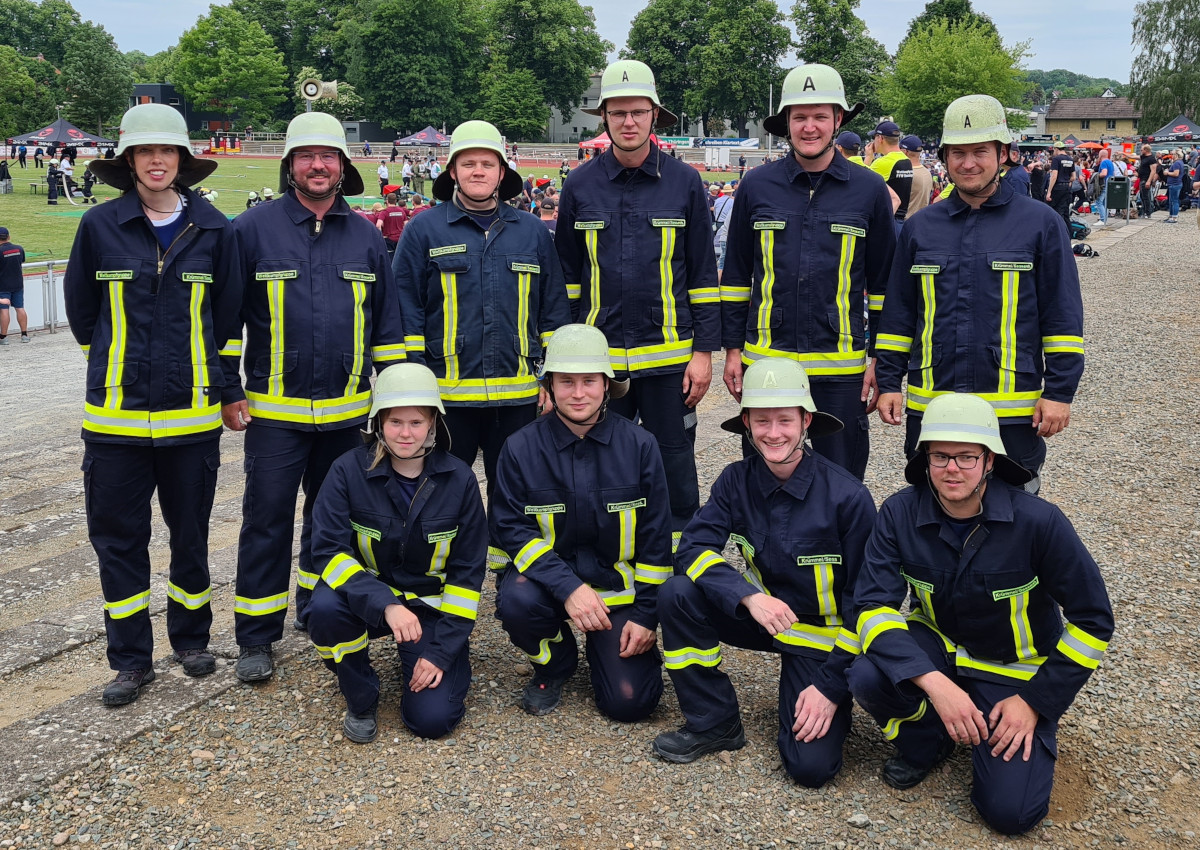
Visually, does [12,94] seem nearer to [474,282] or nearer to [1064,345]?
[474,282]

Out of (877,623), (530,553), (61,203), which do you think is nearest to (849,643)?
(877,623)

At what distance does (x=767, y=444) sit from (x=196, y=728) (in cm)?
255

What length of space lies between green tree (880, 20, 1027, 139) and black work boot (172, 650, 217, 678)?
62.1 m

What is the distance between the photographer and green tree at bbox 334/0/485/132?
303 ft

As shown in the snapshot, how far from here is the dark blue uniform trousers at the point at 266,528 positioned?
4824 mm

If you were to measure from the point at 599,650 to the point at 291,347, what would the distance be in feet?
6.19

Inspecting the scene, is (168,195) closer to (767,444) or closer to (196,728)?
(196,728)

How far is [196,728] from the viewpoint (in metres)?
4.35

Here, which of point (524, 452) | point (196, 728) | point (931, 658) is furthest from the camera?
point (524, 452)

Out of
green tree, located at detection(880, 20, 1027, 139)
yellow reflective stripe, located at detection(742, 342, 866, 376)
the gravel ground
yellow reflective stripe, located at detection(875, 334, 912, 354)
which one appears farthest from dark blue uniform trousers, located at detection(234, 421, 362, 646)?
green tree, located at detection(880, 20, 1027, 139)

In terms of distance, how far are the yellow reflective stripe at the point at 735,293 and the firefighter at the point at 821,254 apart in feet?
0.41

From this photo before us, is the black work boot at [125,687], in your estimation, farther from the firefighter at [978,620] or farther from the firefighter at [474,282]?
the firefighter at [978,620]

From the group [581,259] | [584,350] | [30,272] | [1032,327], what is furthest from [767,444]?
[30,272]

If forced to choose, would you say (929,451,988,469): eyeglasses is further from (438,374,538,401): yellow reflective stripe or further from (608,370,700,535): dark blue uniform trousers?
(438,374,538,401): yellow reflective stripe
